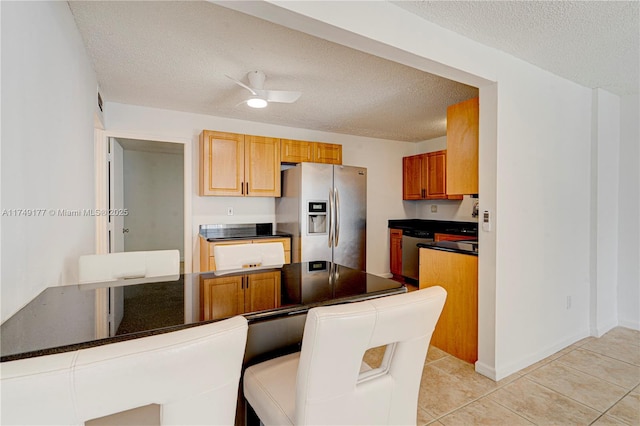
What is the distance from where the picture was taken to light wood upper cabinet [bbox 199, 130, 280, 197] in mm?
3631

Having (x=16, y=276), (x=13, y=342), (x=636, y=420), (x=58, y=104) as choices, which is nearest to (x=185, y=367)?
(x=13, y=342)

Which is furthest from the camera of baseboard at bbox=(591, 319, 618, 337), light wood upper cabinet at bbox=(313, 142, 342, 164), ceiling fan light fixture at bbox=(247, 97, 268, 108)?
light wood upper cabinet at bbox=(313, 142, 342, 164)

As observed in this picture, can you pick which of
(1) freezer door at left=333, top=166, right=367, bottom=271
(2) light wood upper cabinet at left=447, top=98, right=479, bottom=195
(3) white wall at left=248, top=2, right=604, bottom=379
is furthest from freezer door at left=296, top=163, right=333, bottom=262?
(3) white wall at left=248, top=2, right=604, bottom=379

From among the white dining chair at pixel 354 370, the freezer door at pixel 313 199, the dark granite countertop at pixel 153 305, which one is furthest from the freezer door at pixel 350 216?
the white dining chair at pixel 354 370

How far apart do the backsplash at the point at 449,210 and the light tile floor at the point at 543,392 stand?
95.0 inches

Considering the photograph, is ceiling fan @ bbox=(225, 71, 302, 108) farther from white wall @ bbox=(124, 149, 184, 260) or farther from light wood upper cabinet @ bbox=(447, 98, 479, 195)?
white wall @ bbox=(124, 149, 184, 260)

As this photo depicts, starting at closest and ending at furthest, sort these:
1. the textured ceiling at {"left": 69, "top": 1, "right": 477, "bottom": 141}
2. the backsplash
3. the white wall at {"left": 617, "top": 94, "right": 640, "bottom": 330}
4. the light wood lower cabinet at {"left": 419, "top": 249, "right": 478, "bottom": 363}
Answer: the textured ceiling at {"left": 69, "top": 1, "right": 477, "bottom": 141} → the light wood lower cabinet at {"left": 419, "top": 249, "right": 478, "bottom": 363} → the white wall at {"left": 617, "top": 94, "right": 640, "bottom": 330} → the backsplash

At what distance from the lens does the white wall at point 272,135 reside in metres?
3.55

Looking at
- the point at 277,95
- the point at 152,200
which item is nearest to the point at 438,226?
the point at 277,95

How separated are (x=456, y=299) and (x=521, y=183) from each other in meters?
1.03

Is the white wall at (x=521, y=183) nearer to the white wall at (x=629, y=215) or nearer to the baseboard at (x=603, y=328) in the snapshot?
the baseboard at (x=603, y=328)

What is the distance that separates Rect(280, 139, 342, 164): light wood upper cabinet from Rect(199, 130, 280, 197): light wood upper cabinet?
0.42ft

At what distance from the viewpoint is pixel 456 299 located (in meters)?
2.60

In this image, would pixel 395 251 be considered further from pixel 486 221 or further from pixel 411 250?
pixel 486 221
